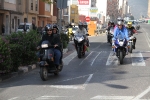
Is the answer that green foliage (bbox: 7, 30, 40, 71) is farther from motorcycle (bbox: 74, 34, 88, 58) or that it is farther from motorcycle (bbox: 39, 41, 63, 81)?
motorcycle (bbox: 74, 34, 88, 58)

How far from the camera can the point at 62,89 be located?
898 centimetres

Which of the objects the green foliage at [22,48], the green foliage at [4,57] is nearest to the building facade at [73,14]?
the green foliage at [22,48]

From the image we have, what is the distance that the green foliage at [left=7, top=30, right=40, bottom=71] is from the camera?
37.8ft

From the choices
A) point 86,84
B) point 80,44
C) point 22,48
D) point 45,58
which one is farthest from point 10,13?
point 86,84

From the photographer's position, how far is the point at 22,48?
39.9 ft

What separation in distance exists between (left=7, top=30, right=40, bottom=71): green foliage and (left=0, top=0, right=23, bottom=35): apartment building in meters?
26.3

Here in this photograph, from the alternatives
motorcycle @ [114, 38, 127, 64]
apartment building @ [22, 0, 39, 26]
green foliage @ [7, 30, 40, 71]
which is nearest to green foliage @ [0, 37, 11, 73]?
green foliage @ [7, 30, 40, 71]

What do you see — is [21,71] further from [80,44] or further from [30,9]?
[30,9]

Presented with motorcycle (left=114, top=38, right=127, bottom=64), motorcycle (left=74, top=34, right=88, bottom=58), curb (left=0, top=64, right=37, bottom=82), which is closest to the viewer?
curb (left=0, top=64, right=37, bottom=82)

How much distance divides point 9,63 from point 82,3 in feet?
234

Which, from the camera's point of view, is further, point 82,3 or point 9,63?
point 82,3

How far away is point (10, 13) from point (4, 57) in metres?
33.2

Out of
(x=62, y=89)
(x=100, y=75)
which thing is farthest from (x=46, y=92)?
(x=100, y=75)

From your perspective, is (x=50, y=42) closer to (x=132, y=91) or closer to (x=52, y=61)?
(x=52, y=61)
